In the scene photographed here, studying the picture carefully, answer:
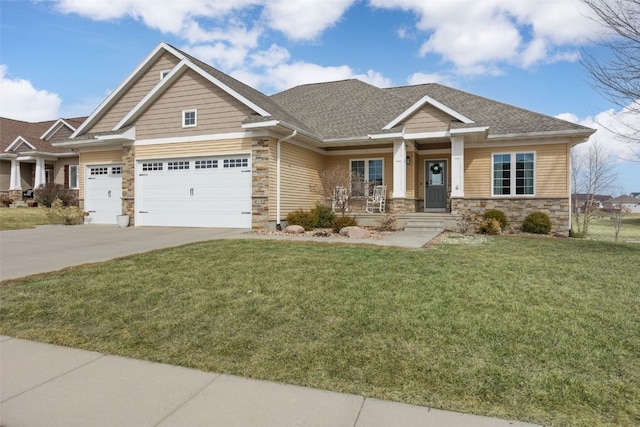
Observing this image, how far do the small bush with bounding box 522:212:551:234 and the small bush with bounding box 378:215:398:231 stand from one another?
15.7ft

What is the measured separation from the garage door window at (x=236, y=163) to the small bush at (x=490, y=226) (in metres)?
8.84

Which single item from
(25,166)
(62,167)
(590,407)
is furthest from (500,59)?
(25,166)

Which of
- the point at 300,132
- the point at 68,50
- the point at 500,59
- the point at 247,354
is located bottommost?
the point at 247,354

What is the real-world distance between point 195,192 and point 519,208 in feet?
40.6

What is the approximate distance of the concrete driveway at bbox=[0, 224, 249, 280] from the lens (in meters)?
7.82

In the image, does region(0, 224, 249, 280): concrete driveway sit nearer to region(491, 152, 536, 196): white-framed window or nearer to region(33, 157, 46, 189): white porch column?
region(491, 152, 536, 196): white-framed window

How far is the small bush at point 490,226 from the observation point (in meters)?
14.0

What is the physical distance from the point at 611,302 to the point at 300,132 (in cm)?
1119

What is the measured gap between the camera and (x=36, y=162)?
2661 centimetres

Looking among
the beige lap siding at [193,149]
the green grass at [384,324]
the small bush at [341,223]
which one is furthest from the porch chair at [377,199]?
the green grass at [384,324]

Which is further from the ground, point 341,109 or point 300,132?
point 341,109

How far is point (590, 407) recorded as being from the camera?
8.96ft

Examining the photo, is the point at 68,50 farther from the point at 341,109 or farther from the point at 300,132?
the point at 341,109

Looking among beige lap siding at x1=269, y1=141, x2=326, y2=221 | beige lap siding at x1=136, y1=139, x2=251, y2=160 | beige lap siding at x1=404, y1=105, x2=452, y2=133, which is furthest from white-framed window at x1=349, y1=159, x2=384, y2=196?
beige lap siding at x1=136, y1=139, x2=251, y2=160
